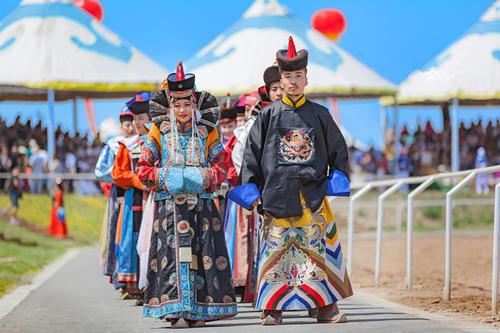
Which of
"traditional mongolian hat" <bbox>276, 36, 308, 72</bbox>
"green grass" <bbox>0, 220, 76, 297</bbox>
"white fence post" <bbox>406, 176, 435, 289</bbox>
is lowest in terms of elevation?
"green grass" <bbox>0, 220, 76, 297</bbox>

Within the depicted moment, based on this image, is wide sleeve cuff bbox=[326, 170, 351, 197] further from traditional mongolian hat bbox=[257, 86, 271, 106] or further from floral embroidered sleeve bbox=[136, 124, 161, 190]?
traditional mongolian hat bbox=[257, 86, 271, 106]

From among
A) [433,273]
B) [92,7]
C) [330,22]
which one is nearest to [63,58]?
[92,7]

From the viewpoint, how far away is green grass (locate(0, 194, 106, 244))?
28.0m

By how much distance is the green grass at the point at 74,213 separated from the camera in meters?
28.0

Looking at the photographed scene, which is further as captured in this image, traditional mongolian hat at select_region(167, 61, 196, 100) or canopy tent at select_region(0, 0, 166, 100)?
canopy tent at select_region(0, 0, 166, 100)

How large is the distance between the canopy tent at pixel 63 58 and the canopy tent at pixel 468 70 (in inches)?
287

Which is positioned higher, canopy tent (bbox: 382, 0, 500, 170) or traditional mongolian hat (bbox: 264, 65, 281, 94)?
canopy tent (bbox: 382, 0, 500, 170)

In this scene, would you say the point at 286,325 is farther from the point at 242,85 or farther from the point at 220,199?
the point at 242,85

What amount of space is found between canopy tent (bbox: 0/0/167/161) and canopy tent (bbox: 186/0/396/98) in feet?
5.71

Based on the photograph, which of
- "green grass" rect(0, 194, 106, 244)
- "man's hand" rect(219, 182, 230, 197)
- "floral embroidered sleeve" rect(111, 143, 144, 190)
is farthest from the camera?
"green grass" rect(0, 194, 106, 244)

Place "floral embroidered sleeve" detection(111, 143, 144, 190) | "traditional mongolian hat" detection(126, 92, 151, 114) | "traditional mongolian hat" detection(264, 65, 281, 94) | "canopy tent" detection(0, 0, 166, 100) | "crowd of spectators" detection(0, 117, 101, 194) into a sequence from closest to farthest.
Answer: "traditional mongolian hat" detection(264, 65, 281, 94)
"floral embroidered sleeve" detection(111, 143, 144, 190)
"traditional mongolian hat" detection(126, 92, 151, 114)
"crowd of spectators" detection(0, 117, 101, 194)
"canopy tent" detection(0, 0, 166, 100)

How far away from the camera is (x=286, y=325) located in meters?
9.16

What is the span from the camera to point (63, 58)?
111 feet

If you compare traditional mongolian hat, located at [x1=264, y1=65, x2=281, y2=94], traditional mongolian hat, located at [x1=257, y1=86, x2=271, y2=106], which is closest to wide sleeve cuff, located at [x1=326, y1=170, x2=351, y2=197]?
traditional mongolian hat, located at [x1=264, y1=65, x2=281, y2=94]
